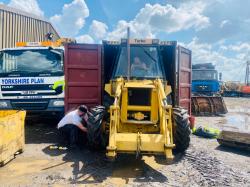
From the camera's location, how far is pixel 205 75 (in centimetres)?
2102

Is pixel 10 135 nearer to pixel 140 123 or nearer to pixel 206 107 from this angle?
pixel 140 123

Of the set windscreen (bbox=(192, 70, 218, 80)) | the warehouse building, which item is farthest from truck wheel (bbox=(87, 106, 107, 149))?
windscreen (bbox=(192, 70, 218, 80))

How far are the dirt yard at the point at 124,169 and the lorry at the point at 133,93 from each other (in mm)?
421

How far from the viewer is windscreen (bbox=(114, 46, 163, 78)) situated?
7391mm

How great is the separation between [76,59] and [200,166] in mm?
4311

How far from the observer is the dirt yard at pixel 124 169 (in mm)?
5160

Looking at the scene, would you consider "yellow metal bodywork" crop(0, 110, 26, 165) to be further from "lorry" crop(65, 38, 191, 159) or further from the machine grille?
the machine grille

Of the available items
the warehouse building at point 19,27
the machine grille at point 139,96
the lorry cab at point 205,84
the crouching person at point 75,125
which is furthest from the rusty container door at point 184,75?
the lorry cab at point 205,84

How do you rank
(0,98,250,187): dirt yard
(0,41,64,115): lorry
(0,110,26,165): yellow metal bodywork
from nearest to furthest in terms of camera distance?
(0,98,250,187): dirt yard, (0,110,26,165): yellow metal bodywork, (0,41,64,115): lorry

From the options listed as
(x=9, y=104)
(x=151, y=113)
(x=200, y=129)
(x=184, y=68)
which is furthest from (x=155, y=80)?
(x=9, y=104)

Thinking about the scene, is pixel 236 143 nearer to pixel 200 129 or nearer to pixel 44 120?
pixel 200 129

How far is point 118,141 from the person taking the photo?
5.52 m

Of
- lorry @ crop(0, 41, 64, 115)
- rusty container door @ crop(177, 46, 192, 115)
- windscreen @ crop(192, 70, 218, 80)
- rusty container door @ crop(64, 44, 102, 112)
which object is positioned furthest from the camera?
windscreen @ crop(192, 70, 218, 80)

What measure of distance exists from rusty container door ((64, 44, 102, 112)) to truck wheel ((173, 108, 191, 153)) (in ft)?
8.78
